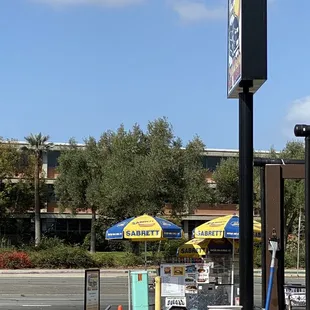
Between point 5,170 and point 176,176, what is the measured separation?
15570 mm

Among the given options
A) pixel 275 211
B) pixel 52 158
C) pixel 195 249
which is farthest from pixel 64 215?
pixel 275 211

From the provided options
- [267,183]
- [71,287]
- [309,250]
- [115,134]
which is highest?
[115,134]

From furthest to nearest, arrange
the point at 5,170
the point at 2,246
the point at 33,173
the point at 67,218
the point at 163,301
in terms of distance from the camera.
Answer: the point at 67,218 → the point at 33,173 → the point at 5,170 → the point at 2,246 → the point at 163,301

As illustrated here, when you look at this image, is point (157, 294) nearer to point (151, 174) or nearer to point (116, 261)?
point (116, 261)

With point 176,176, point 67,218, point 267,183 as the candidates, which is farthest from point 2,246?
point 267,183

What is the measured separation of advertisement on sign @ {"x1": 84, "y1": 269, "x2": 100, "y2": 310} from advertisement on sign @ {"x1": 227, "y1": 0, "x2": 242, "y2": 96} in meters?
4.81

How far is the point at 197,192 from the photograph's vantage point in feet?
148

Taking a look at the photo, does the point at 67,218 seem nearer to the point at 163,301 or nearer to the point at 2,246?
the point at 2,246

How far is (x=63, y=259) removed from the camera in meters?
36.4

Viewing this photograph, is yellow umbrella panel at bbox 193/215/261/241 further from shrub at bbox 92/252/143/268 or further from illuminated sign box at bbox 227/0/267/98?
shrub at bbox 92/252/143/268

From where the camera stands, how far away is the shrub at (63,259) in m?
36.3

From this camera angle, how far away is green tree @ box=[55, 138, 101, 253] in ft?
162

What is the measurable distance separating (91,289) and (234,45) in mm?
5619

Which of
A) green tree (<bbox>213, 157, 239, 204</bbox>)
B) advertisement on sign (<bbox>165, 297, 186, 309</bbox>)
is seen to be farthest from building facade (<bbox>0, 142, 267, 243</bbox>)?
advertisement on sign (<bbox>165, 297, 186, 309</bbox>)
